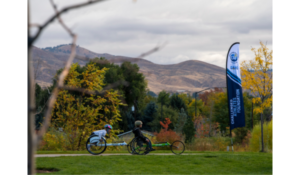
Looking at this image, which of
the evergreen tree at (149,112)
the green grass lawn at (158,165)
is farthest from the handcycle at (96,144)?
the evergreen tree at (149,112)

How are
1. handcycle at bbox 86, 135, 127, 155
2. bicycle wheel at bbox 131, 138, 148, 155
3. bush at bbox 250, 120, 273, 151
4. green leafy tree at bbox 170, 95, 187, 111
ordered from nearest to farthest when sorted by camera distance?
bicycle wheel at bbox 131, 138, 148, 155
handcycle at bbox 86, 135, 127, 155
bush at bbox 250, 120, 273, 151
green leafy tree at bbox 170, 95, 187, 111

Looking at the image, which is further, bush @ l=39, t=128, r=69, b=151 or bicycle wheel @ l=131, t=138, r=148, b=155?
bush @ l=39, t=128, r=69, b=151

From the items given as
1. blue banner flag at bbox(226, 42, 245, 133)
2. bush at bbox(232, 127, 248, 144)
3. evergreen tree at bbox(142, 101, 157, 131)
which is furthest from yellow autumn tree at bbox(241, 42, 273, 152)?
evergreen tree at bbox(142, 101, 157, 131)

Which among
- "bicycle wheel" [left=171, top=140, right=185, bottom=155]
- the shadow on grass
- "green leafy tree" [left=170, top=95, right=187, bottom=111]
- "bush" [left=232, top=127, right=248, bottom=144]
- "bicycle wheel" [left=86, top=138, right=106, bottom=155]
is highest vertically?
"green leafy tree" [left=170, top=95, right=187, bottom=111]

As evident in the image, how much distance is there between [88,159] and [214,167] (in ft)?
14.6

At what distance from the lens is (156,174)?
918 centimetres

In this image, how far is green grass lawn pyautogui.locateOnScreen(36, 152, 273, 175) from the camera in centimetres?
961

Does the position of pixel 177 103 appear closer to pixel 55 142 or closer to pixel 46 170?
pixel 55 142

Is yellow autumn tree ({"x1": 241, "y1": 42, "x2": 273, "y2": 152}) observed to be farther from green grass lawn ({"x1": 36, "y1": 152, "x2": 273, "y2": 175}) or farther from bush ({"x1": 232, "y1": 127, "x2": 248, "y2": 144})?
bush ({"x1": 232, "y1": 127, "x2": 248, "y2": 144})

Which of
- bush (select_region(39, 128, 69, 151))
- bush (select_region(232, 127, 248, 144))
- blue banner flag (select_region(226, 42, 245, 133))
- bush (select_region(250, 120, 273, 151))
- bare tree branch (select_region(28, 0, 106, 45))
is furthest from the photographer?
bush (select_region(232, 127, 248, 144))

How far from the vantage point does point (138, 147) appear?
12.5 m

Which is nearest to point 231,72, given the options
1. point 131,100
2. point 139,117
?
point 131,100

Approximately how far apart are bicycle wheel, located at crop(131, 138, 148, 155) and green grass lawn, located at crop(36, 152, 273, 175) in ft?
2.30
